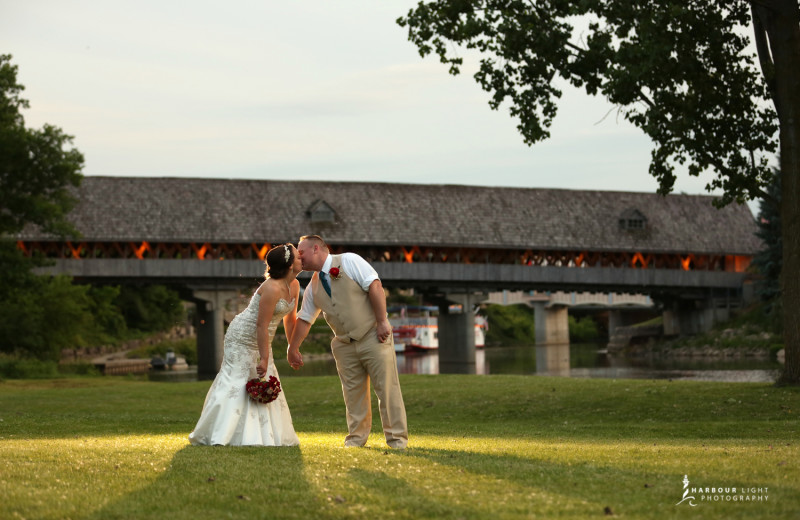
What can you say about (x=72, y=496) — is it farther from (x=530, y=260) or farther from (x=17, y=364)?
(x=530, y=260)

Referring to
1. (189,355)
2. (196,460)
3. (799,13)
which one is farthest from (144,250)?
(196,460)

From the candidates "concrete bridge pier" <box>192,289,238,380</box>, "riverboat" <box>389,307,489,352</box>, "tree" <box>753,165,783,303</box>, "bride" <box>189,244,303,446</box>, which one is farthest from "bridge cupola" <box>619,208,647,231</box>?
"bride" <box>189,244,303,446</box>

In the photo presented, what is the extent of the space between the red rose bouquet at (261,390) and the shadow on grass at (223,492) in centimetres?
87

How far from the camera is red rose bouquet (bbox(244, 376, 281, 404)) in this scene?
7.51 meters

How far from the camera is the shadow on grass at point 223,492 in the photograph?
4949 millimetres

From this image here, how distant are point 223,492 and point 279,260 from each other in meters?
2.46

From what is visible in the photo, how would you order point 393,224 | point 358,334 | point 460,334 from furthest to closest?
1. point 460,334
2. point 393,224
3. point 358,334

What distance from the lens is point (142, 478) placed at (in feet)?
19.1

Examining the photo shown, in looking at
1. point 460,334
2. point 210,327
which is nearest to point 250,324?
point 210,327

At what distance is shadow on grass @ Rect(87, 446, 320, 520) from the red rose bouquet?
0.87 meters

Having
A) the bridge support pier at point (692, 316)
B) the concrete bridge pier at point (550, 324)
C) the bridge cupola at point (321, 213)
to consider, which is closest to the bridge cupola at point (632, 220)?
the bridge support pier at point (692, 316)

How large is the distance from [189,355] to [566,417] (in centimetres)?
3999

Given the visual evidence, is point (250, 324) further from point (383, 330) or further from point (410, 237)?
point (410, 237)

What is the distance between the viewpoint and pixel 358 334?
7.29m
